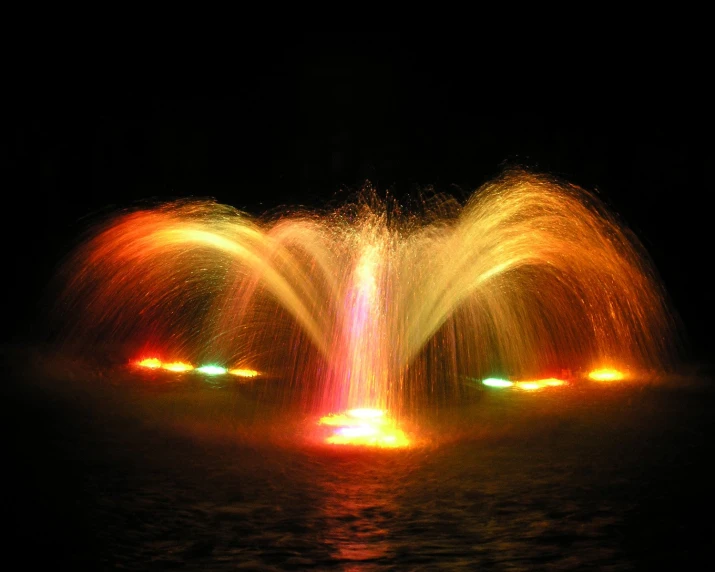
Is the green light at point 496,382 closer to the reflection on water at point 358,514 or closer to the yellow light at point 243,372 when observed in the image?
the yellow light at point 243,372

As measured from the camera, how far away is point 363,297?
46.8 feet

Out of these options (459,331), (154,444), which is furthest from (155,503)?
(459,331)

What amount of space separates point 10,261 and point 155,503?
21.3 m

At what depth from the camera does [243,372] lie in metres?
16.4

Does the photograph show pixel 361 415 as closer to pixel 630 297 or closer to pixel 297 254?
pixel 297 254

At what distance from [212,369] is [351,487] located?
874 cm

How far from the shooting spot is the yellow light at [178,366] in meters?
16.6

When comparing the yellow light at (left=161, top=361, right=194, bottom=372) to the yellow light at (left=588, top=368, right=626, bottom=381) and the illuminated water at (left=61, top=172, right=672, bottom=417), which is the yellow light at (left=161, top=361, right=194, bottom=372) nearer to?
the illuminated water at (left=61, top=172, right=672, bottom=417)

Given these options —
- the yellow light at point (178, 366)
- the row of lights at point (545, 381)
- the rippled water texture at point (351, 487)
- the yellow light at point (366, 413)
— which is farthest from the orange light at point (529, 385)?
the yellow light at point (178, 366)

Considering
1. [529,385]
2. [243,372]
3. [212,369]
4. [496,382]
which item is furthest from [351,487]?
[212,369]

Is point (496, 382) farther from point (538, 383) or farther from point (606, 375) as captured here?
point (606, 375)

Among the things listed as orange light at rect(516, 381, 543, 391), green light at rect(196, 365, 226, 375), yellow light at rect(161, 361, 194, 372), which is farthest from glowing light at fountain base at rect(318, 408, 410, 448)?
yellow light at rect(161, 361, 194, 372)

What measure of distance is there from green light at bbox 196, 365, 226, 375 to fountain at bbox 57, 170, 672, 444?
1.83 feet

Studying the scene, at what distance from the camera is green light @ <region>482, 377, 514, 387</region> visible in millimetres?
15336
